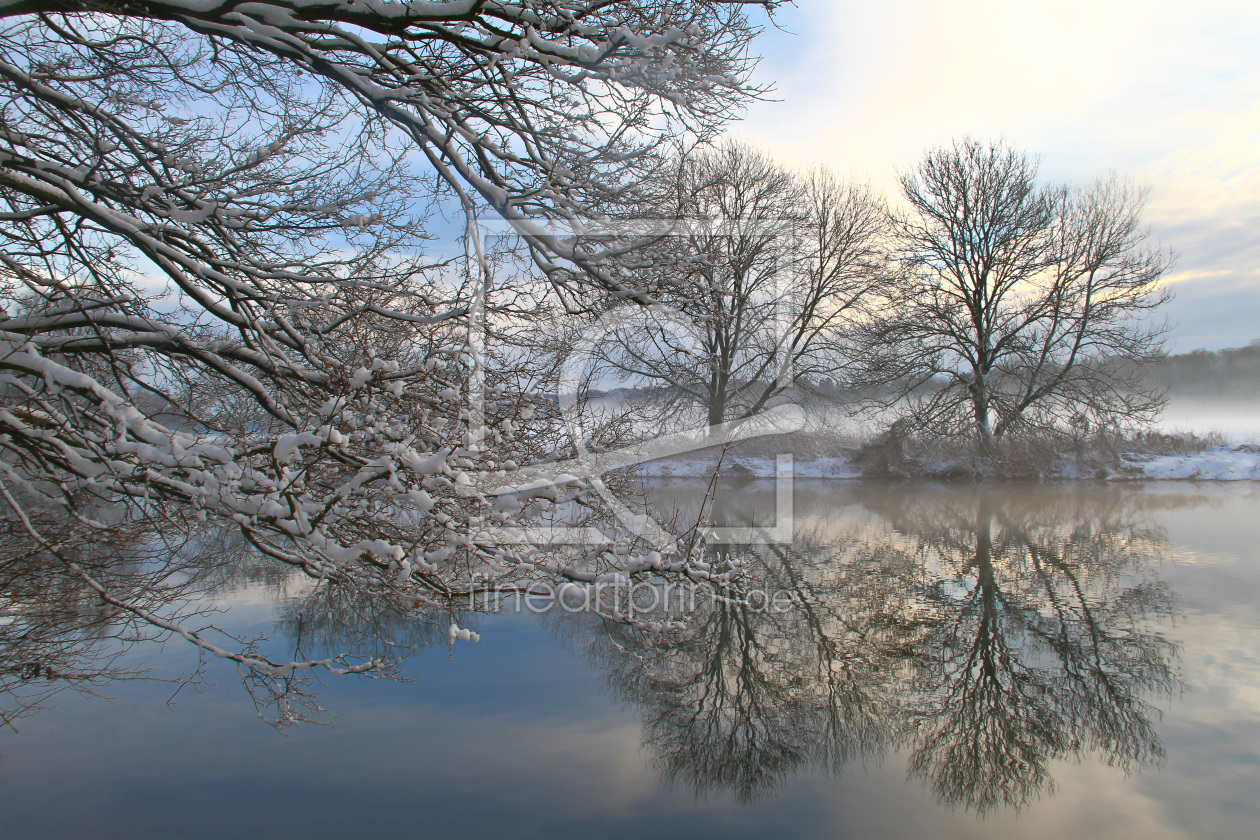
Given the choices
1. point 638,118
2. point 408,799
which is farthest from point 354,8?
point 408,799

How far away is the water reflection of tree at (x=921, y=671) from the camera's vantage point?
15.0 feet

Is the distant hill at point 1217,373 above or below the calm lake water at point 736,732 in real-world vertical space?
above

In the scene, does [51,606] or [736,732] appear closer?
[51,606]

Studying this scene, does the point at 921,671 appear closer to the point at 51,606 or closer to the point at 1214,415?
the point at 51,606

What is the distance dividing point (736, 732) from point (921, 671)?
1873mm

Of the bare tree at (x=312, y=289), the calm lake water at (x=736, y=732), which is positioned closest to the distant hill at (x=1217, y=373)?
the calm lake water at (x=736, y=732)

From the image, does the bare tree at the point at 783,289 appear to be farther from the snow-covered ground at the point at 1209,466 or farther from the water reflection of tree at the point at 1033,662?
the snow-covered ground at the point at 1209,466

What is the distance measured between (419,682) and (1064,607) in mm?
6484

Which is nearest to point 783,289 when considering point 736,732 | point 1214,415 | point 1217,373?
point 736,732

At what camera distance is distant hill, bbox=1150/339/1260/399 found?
37.8 m

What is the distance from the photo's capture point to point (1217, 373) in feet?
129

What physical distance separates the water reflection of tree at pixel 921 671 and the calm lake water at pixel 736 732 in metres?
0.03

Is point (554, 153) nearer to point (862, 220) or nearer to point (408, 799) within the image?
point (408, 799)

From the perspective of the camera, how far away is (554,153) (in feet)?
16.4
